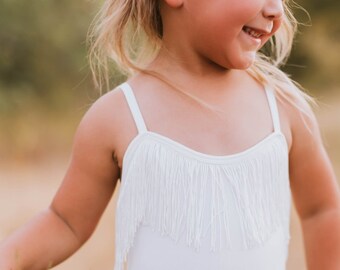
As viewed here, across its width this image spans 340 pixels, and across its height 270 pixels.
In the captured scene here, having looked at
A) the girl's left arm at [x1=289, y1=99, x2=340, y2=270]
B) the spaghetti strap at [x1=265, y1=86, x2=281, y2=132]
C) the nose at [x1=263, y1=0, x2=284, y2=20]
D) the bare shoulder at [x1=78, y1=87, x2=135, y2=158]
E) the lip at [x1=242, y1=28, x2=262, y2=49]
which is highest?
the nose at [x1=263, y1=0, x2=284, y2=20]

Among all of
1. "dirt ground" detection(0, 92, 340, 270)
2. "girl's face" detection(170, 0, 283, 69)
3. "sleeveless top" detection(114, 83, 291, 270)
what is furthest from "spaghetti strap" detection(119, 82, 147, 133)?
"dirt ground" detection(0, 92, 340, 270)

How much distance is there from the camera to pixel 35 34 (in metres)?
8.88

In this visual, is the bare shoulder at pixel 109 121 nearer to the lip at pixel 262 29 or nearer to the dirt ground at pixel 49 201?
the lip at pixel 262 29

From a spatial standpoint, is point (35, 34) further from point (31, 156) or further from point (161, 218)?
point (161, 218)

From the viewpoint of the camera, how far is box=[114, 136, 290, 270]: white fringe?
252 centimetres

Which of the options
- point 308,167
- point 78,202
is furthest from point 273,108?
point 78,202

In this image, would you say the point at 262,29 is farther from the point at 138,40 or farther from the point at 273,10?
the point at 138,40

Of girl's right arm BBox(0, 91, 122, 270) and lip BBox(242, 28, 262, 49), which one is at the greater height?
lip BBox(242, 28, 262, 49)

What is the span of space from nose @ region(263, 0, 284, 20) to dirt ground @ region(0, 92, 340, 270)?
40.6 inches

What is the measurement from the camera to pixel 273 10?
250 centimetres

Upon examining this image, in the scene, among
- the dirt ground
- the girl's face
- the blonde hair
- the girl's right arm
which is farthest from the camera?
the dirt ground

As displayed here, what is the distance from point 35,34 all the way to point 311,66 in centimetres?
404

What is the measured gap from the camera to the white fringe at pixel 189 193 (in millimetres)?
2521

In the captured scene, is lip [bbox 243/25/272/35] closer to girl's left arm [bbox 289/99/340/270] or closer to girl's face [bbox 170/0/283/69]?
girl's face [bbox 170/0/283/69]
